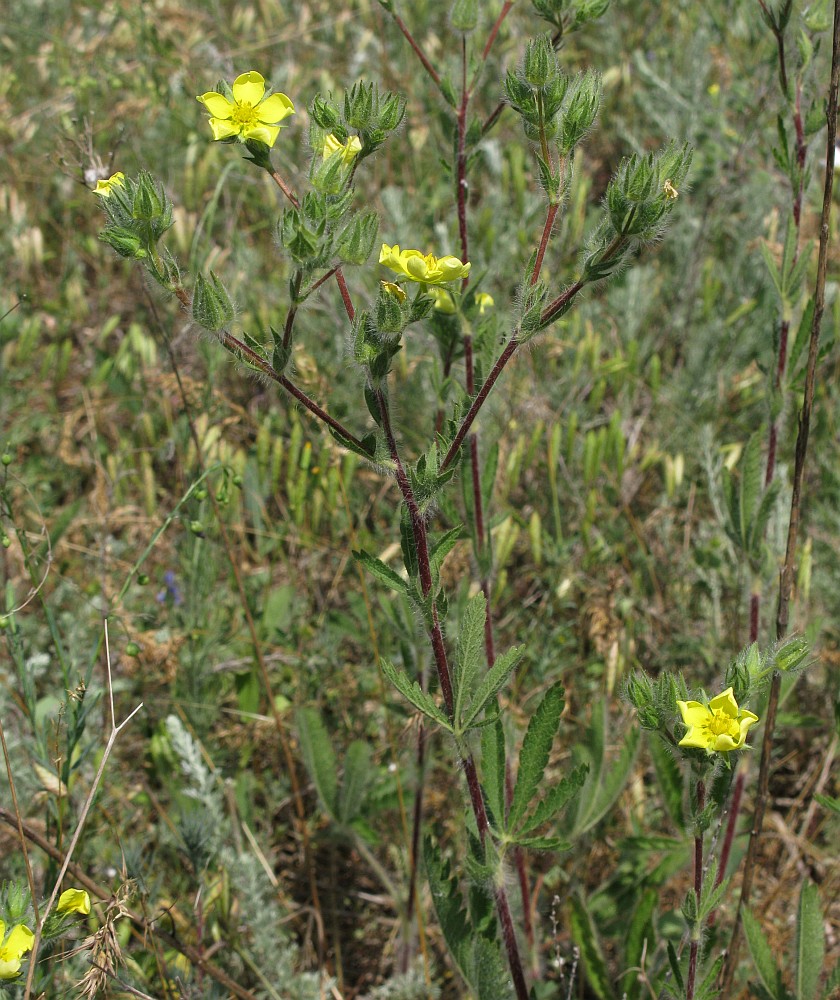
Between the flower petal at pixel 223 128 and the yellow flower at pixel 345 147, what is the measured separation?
156mm

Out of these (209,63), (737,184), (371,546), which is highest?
(209,63)

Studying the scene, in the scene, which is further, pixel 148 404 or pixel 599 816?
pixel 148 404

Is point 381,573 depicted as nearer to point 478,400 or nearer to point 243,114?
point 478,400

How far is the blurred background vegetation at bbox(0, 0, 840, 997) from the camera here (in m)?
2.45

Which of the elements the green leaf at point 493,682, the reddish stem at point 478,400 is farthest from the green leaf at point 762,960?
the reddish stem at point 478,400

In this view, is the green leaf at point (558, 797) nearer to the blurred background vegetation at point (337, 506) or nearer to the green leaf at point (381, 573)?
the blurred background vegetation at point (337, 506)

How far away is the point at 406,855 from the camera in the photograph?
8.46 ft

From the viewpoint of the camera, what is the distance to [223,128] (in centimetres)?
161

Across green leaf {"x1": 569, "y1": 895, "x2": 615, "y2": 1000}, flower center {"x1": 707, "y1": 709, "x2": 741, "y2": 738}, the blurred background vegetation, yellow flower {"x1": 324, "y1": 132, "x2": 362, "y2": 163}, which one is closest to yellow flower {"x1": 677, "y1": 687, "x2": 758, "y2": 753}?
flower center {"x1": 707, "y1": 709, "x2": 741, "y2": 738}

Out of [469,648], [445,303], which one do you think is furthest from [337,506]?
[469,648]

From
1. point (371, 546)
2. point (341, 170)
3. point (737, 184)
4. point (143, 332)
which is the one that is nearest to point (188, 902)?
point (371, 546)

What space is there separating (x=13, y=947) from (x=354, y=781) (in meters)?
1.01

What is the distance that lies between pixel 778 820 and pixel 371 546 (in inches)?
57.3

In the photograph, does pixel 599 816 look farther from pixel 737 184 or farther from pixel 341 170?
pixel 737 184
